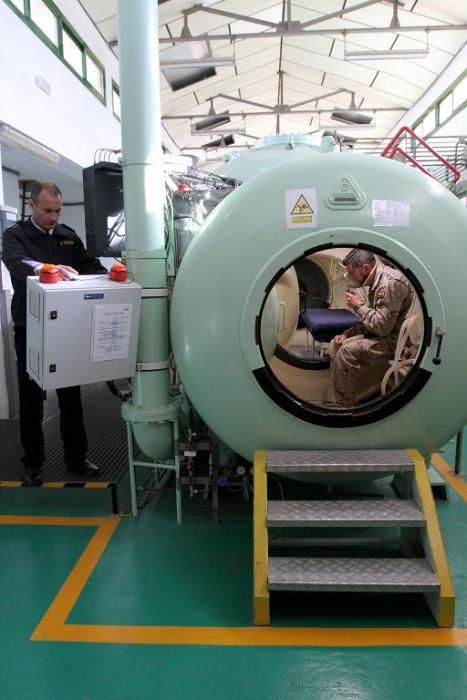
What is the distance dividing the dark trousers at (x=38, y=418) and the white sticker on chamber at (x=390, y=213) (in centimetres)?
197

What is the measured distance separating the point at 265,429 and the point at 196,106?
11.5 metres

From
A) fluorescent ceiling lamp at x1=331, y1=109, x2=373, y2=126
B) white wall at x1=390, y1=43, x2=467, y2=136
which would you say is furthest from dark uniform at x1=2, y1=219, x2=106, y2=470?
fluorescent ceiling lamp at x1=331, y1=109, x2=373, y2=126

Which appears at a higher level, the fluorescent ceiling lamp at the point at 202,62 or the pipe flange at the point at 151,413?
the fluorescent ceiling lamp at the point at 202,62

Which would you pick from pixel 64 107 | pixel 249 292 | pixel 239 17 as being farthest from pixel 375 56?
pixel 249 292

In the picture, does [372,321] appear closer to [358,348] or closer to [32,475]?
[358,348]

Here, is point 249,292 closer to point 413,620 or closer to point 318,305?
point 413,620

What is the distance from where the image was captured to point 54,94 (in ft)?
21.3

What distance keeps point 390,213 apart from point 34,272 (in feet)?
5.90

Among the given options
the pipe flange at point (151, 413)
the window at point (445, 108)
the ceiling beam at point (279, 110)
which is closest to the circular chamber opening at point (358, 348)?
the pipe flange at point (151, 413)

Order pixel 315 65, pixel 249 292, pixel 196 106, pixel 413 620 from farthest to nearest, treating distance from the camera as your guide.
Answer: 1. pixel 196 106
2. pixel 315 65
3. pixel 249 292
4. pixel 413 620

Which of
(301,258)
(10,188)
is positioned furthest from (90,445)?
(10,188)

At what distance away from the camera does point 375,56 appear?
802cm

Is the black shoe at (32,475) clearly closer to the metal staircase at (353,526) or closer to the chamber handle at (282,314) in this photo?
the metal staircase at (353,526)

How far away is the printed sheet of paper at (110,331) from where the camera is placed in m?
2.39
